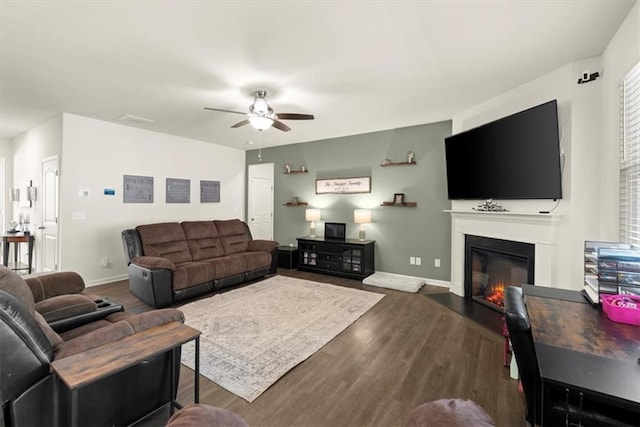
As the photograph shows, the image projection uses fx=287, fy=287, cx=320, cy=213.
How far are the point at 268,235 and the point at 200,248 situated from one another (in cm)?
248

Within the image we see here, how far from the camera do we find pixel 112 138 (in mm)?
4699

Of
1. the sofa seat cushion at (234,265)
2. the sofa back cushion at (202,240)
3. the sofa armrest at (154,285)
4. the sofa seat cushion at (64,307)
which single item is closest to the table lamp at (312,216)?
the sofa seat cushion at (234,265)

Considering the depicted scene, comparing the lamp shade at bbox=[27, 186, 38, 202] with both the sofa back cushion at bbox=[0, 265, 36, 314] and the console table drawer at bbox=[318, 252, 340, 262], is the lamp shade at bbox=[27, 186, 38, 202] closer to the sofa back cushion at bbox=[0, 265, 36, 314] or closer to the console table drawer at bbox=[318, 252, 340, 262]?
the sofa back cushion at bbox=[0, 265, 36, 314]

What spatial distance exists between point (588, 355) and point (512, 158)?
238 cm

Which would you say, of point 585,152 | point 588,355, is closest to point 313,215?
point 585,152

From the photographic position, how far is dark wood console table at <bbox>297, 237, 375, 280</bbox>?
4.91 metres

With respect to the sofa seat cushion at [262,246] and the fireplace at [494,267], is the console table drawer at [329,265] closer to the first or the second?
the sofa seat cushion at [262,246]

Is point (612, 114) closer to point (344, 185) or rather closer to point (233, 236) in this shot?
point (344, 185)

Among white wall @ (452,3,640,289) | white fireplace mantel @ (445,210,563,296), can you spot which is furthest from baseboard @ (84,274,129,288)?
white wall @ (452,3,640,289)

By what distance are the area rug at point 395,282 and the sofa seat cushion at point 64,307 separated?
11.7 ft

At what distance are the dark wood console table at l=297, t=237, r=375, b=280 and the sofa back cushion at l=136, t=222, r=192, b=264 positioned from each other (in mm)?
2059

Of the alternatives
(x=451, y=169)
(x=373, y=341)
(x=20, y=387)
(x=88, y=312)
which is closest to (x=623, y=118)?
(x=451, y=169)

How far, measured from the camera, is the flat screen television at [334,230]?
17.7ft

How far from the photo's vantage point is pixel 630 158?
201 centimetres
